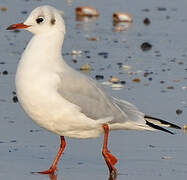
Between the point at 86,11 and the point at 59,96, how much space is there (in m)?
7.04

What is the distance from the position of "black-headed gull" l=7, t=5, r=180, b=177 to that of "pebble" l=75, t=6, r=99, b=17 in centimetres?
647

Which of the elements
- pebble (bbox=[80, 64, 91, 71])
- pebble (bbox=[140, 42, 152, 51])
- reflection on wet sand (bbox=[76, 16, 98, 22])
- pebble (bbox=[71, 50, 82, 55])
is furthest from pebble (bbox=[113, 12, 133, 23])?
pebble (bbox=[80, 64, 91, 71])

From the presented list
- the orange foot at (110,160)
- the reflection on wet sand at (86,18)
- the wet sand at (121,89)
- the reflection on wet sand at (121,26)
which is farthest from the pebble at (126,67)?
the orange foot at (110,160)

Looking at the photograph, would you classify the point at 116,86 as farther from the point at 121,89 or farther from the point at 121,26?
the point at 121,26

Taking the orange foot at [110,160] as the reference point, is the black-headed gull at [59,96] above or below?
above

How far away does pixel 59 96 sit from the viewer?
711cm

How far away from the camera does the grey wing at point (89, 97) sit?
23.6ft

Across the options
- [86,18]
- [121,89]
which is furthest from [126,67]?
[86,18]

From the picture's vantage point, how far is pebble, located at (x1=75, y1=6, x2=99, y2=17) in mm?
13969

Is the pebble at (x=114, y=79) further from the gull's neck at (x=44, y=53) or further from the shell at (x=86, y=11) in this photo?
the shell at (x=86, y=11)

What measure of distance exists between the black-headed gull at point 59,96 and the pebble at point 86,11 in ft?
21.2

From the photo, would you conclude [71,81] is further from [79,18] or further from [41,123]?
[79,18]

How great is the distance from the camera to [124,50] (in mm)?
11844

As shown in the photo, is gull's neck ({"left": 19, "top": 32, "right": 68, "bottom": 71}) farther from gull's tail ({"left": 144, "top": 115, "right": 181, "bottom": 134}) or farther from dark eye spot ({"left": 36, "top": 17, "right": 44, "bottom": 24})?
gull's tail ({"left": 144, "top": 115, "right": 181, "bottom": 134})
